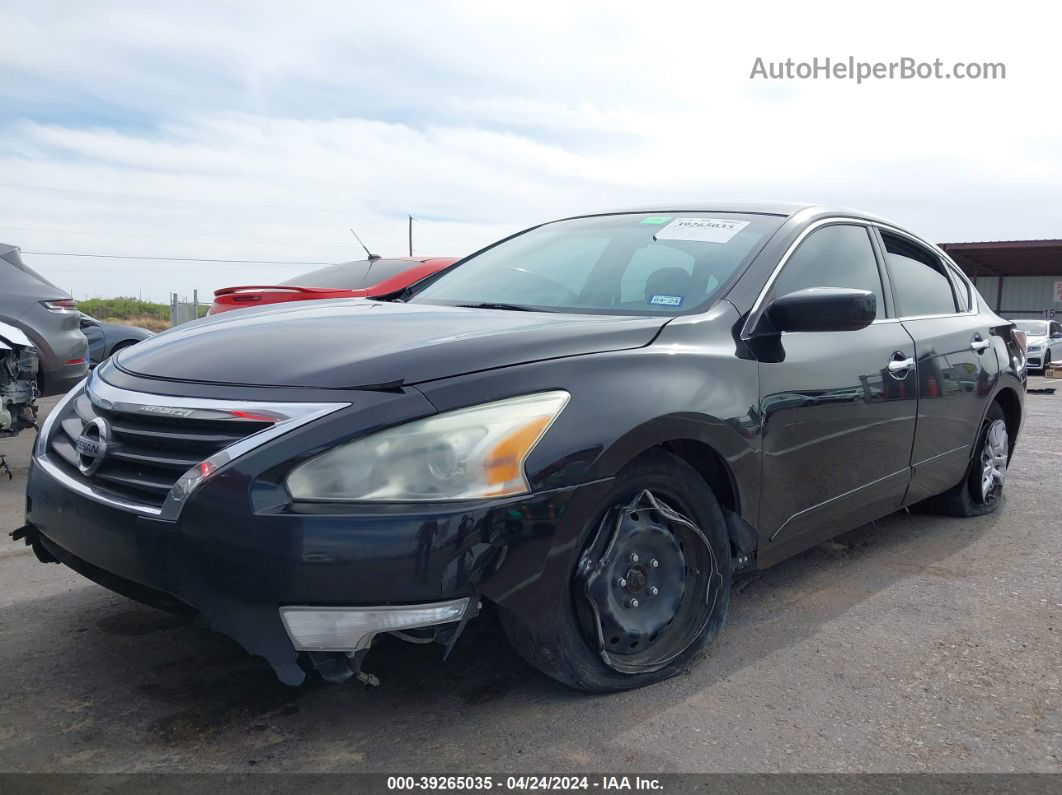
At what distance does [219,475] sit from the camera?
219cm

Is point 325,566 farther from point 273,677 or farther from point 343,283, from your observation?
point 343,283

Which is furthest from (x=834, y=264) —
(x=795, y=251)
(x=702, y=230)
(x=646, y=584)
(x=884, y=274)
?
(x=646, y=584)

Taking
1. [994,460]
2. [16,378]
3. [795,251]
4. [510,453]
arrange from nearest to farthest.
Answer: [510,453] → [795,251] → [994,460] → [16,378]

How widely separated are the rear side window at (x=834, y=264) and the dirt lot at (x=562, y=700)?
43.0 inches

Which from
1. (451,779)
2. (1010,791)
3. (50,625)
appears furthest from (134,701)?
(1010,791)

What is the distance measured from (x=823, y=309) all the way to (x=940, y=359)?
1.40 metres

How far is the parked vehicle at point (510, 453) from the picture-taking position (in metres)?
2.19

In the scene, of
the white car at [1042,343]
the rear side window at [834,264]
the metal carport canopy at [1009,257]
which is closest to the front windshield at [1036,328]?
the white car at [1042,343]

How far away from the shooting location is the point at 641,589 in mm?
2652

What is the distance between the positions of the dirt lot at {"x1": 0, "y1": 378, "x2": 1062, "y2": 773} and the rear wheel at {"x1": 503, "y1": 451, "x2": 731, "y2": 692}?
0.10 m

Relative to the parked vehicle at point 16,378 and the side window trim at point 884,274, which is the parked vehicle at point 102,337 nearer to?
the parked vehicle at point 16,378

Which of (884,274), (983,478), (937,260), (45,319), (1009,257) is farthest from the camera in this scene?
(1009,257)

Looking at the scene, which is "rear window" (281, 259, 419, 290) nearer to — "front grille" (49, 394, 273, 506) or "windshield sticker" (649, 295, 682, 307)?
"windshield sticker" (649, 295, 682, 307)

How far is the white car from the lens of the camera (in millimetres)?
19844
